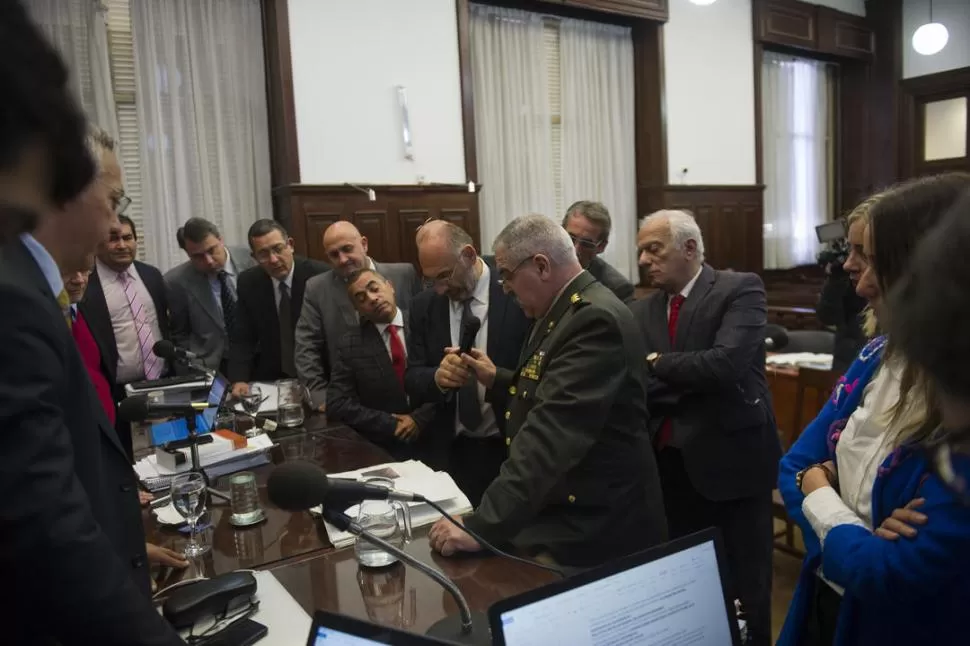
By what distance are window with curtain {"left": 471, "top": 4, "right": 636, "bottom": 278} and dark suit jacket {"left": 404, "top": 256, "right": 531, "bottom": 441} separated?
3.35 metres

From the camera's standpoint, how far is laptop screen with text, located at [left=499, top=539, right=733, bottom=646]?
896 mm

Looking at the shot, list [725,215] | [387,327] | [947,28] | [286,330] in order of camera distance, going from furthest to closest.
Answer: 1. [947,28]
2. [725,215]
3. [286,330]
4. [387,327]

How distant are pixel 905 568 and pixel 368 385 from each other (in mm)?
2003

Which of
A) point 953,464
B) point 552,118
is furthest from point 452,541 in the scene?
point 552,118

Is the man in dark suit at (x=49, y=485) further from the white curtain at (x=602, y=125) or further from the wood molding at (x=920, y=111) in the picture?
the wood molding at (x=920, y=111)

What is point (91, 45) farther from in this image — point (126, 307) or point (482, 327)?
point (482, 327)

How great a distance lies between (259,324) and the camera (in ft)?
12.1

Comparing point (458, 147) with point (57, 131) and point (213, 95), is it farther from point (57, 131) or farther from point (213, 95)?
point (57, 131)

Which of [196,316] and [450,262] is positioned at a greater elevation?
[450,262]

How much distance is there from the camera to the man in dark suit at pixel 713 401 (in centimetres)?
228

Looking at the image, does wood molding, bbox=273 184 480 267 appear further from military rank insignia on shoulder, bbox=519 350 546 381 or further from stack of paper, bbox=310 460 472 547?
military rank insignia on shoulder, bbox=519 350 546 381

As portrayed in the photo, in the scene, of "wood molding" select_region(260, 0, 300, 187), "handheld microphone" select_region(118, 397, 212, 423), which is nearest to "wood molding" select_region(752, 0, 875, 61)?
"wood molding" select_region(260, 0, 300, 187)

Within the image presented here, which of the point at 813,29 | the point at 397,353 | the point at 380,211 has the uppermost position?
the point at 813,29

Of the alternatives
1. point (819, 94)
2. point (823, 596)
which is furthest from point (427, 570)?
point (819, 94)
